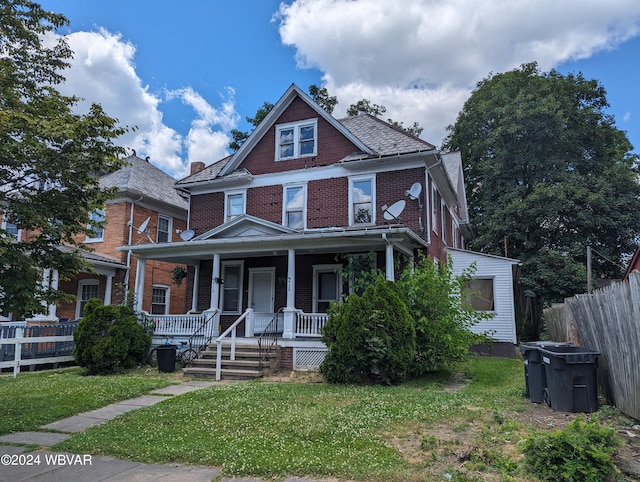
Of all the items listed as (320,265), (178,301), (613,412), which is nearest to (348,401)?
(613,412)

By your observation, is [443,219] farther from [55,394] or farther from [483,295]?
[55,394]

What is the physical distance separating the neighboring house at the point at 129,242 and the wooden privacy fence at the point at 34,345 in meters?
3.85

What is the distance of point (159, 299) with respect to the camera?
19.3 metres

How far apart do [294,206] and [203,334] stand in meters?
5.30

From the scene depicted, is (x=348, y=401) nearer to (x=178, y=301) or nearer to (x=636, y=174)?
(x=178, y=301)

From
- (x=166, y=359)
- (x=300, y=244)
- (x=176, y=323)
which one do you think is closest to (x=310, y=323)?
(x=300, y=244)

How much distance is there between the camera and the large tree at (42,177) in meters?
5.73

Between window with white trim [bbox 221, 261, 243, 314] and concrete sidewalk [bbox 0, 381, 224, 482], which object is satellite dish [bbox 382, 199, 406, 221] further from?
concrete sidewalk [bbox 0, 381, 224, 482]

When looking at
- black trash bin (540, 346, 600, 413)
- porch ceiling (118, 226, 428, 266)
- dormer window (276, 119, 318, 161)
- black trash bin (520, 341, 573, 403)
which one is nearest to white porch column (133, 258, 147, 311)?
porch ceiling (118, 226, 428, 266)

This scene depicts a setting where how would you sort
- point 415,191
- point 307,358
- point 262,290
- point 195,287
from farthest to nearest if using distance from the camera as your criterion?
point 195,287
point 262,290
point 415,191
point 307,358

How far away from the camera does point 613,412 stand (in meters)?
6.04

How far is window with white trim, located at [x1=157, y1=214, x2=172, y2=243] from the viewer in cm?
2017

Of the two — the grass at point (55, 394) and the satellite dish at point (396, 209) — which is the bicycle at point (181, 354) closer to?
the grass at point (55, 394)

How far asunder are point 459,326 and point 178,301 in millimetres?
14316
